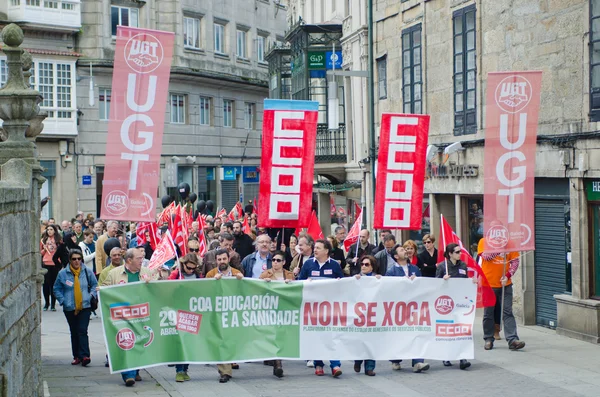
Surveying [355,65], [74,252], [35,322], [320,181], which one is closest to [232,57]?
[320,181]

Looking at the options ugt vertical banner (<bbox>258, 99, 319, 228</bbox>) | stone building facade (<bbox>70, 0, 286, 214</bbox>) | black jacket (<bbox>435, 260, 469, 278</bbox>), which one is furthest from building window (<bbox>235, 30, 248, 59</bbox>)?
black jacket (<bbox>435, 260, 469, 278</bbox>)

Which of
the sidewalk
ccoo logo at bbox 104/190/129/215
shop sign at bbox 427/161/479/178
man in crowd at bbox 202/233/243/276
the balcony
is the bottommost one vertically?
the sidewalk

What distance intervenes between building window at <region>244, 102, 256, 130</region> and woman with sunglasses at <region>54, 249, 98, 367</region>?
38238mm

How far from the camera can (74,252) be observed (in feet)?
48.2

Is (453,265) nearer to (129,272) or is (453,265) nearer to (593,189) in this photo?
(593,189)

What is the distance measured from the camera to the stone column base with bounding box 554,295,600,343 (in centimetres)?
1652

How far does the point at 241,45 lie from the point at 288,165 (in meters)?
37.7

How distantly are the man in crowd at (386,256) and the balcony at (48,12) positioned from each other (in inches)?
1122

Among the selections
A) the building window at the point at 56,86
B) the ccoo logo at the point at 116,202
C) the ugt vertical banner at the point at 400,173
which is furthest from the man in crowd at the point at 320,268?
the building window at the point at 56,86

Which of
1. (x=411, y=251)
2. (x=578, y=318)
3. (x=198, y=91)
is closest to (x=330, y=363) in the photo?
(x=411, y=251)

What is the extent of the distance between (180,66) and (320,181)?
1254cm

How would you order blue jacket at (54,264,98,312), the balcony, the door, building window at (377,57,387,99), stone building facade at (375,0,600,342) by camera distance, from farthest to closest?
the balcony → building window at (377,57,387,99) → the door → stone building facade at (375,0,600,342) → blue jacket at (54,264,98,312)

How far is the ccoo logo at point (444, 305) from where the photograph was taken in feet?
46.0

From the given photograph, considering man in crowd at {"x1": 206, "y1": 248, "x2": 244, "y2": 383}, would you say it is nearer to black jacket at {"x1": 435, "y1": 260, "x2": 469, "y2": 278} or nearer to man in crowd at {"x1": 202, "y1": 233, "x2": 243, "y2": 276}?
man in crowd at {"x1": 202, "y1": 233, "x2": 243, "y2": 276}
